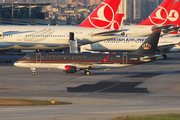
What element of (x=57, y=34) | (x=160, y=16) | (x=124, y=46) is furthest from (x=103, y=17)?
(x=160, y=16)

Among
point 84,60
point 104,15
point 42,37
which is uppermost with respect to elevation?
point 104,15

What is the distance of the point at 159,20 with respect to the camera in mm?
100938

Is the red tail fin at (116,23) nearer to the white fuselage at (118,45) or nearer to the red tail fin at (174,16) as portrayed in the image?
the white fuselage at (118,45)

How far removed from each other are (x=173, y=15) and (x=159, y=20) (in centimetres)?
958

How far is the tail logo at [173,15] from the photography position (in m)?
106

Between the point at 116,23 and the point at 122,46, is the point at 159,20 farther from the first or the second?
the point at 116,23

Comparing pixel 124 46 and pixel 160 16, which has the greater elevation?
pixel 160 16

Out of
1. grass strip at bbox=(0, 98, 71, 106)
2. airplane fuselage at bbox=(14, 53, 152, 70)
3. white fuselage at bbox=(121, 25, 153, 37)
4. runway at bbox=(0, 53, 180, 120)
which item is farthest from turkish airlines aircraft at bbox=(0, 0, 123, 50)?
grass strip at bbox=(0, 98, 71, 106)

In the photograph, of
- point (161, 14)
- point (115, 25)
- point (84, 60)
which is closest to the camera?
point (84, 60)

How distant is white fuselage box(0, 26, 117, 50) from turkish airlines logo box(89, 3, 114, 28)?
6.19 feet

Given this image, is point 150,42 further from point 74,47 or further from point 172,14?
point 172,14

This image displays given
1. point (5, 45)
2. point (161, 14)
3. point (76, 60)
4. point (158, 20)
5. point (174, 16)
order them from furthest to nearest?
point (174, 16) < point (161, 14) < point (158, 20) < point (5, 45) < point (76, 60)

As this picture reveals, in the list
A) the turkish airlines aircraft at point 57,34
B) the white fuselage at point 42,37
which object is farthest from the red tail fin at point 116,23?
the white fuselage at point 42,37

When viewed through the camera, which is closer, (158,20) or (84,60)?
(84,60)
